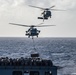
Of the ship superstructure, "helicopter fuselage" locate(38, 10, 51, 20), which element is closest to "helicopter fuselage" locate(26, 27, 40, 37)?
"helicopter fuselage" locate(38, 10, 51, 20)

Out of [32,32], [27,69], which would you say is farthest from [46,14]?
[27,69]

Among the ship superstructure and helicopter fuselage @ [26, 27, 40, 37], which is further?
helicopter fuselage @ [26, 27, 40, 37]

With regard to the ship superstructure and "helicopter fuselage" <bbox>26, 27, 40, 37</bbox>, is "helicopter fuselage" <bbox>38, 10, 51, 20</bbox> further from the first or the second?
the ship superstructure

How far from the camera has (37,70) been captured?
184 ft

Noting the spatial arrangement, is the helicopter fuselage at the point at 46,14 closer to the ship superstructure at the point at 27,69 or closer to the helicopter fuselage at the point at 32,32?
the helicopter fuselage at the point at 32,32

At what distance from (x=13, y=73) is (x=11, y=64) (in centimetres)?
152

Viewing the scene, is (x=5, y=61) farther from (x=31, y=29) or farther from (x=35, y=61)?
(x=31, y=29)

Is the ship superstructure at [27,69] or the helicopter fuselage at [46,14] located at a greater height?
the helicopter fuselage at [46,14]

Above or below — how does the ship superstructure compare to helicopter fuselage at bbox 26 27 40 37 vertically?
below

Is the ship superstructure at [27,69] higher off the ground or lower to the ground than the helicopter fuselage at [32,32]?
lower

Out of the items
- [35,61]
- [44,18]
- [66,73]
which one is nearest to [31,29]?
[44,18]

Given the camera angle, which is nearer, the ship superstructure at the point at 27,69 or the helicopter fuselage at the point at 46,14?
the ship superstructure at the point at 27,69

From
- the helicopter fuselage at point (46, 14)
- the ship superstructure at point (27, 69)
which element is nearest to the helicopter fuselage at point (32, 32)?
the helicopter fuselage at point (46, 14)

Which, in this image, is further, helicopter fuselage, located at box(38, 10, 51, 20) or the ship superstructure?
helicopter fuselage, located at box(38, 10, 51, 20)
